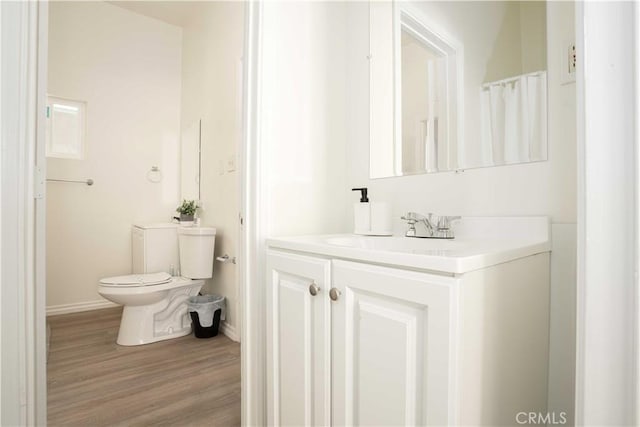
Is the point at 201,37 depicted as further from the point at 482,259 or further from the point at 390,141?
the point at 482,259

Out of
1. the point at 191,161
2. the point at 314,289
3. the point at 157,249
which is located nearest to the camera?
the point at 314,289

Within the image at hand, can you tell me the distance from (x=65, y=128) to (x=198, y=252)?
1.72 metres

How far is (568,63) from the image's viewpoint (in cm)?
91

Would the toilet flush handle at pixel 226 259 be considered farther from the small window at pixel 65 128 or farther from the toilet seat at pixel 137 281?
the small window at pixel 65 128

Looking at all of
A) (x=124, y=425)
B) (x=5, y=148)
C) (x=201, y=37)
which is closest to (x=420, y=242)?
(x=5, y=148)

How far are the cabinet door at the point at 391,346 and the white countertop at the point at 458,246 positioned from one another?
0.03 meters

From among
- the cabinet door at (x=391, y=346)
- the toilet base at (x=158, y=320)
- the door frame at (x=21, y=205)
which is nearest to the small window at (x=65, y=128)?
the toilet base at (x=158, y=320)

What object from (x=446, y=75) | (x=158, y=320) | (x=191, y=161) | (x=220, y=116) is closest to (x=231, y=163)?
(x=220, y=116)

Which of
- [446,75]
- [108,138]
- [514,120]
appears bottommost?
[514,120]

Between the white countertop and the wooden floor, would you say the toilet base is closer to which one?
the wooden floor

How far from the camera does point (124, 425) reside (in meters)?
1.38

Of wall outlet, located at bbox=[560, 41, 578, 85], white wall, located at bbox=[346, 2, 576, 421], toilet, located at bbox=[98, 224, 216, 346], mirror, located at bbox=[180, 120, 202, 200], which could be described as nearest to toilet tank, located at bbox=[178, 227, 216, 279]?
toilet, located at bbox=[98, 224, 216, 346]

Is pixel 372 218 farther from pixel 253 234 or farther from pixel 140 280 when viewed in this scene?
pixel 140 280

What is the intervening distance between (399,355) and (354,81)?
1.23m
